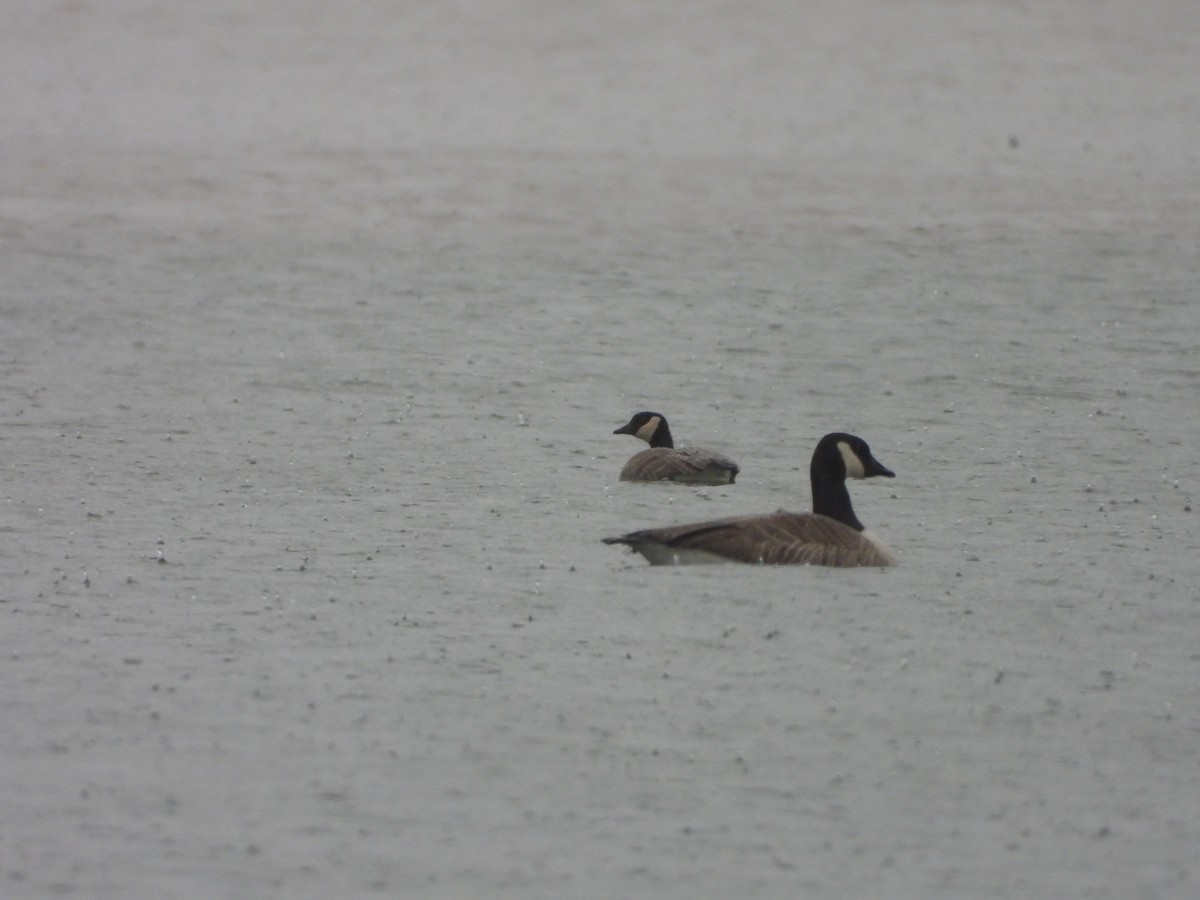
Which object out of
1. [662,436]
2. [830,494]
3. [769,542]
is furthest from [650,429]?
[769,542]

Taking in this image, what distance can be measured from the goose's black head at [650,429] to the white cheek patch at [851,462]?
162 centimetres

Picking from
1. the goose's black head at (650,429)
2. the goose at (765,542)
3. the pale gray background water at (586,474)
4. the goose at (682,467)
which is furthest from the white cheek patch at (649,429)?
the goose at (765,542)

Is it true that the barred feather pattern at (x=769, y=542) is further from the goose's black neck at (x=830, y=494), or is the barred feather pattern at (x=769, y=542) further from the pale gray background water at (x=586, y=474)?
the goose's black neck at (x=830, y=494)

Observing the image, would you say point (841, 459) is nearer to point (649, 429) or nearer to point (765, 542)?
point (765, 542)

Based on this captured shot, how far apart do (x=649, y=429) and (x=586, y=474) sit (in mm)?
585

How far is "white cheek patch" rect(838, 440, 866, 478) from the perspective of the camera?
9.35 metres

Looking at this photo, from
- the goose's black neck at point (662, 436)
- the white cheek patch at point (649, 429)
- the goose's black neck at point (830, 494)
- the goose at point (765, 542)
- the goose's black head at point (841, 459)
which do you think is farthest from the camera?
the white cheek patch at point (649, 429)

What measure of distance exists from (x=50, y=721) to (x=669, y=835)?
2.07m

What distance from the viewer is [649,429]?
36.7 ft

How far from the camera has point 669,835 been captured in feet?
18.3

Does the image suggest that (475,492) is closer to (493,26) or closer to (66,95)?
(66,95)

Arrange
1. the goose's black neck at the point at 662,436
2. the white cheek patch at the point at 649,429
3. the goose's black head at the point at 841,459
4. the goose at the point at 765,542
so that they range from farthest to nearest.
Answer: the white cheek patch at the point at 649,429, the goose's black neck at the point at 662,436, the goose's black head at the point at 841,459, the goose at the point at 765,542

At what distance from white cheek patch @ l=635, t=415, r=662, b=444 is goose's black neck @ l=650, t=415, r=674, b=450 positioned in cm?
2

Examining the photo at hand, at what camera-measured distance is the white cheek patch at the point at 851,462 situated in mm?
9352
